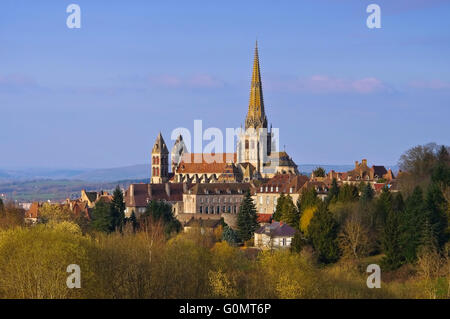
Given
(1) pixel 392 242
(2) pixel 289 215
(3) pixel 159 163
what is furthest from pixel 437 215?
(3) pixel 159 163

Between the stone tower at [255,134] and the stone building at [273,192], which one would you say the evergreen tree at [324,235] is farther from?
the stone tower at [255,134]

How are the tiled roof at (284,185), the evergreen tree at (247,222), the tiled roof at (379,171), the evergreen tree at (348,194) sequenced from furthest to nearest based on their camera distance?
the tiled roof at (379,171) → the tiled roof at (284,185) → the evergreen tree at (247,222) → the evergreen tree at (348,194)

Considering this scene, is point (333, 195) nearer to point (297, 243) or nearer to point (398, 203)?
point (398, 203)

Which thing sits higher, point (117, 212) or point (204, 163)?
point (204, 163)

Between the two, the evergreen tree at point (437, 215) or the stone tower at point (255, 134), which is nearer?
the evergreen tree at point (437, 215)

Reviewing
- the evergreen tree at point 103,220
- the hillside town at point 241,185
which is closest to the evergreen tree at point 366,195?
the hillside town at point 241,185

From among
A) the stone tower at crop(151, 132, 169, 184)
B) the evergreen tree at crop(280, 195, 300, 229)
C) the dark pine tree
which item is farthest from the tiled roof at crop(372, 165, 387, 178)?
the stone tower at crop(151, 132, 169, 184)

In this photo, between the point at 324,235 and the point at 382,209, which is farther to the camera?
the point at 382,209
